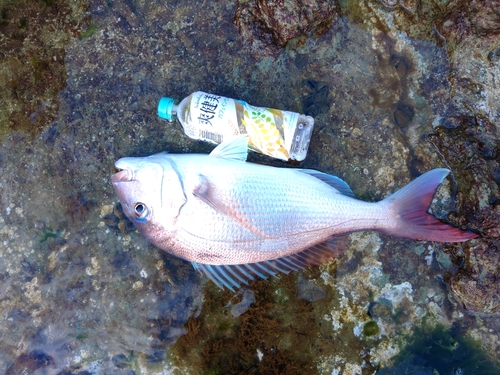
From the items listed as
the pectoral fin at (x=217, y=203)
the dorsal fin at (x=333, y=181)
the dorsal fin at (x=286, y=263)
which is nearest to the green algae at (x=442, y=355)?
the dorsal fin at (x=286, y=263)

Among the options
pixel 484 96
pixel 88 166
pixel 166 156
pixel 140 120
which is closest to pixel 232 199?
pixel 166 156

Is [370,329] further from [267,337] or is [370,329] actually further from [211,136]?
[211,136]

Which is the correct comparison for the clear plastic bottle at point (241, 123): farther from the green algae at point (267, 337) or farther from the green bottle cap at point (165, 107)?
the green algae at point (267, 337)

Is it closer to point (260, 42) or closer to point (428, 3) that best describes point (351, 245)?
point (260, 42)

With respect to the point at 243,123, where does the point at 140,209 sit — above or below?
below

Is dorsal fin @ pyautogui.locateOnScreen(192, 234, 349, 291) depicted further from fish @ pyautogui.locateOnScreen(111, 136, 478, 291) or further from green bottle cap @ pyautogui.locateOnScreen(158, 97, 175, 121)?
green bottle cap @ pyautogui.locateOnScreen(158, 97, 175, 121)

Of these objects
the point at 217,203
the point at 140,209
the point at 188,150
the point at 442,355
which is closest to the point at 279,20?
the point at 188,150
